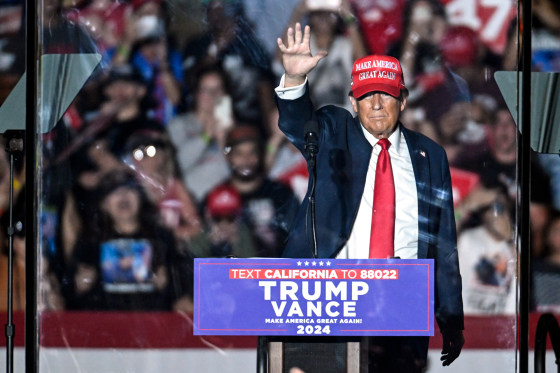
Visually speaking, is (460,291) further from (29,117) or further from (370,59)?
(29,117)

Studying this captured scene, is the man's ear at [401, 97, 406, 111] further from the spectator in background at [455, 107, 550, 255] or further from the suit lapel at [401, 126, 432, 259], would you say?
the spectator in background at [455, 107, 550, 255]

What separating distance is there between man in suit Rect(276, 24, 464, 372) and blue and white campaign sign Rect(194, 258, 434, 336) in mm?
50

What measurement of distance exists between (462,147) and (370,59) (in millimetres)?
593

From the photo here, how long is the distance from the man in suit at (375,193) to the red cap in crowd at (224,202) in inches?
11.7

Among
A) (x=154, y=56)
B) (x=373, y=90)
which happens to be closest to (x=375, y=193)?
(x=373, y=90)

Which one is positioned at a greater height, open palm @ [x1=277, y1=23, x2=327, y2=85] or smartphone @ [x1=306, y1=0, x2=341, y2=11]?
smartphone @ [x1=306, y1=0, x2=341, y2=11]

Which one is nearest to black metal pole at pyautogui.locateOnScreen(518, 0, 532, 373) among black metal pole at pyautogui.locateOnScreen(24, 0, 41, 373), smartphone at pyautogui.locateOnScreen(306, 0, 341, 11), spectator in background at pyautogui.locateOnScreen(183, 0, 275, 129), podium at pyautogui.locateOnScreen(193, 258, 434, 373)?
podium at pyautogui.locateOnScreen(193, 258, 434, 373)

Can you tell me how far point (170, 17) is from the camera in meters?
3.39

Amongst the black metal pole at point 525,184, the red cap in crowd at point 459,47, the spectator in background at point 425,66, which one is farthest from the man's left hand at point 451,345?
the red cap in crowd at point 459,47

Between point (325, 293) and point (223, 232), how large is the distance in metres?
0.55

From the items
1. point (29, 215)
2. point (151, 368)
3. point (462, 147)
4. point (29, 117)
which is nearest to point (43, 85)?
point (29, 117)

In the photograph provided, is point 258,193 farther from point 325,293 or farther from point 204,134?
point 325,293

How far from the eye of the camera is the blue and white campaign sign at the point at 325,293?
3.38 meters

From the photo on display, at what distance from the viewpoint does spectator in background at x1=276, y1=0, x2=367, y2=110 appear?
11.1 ft
